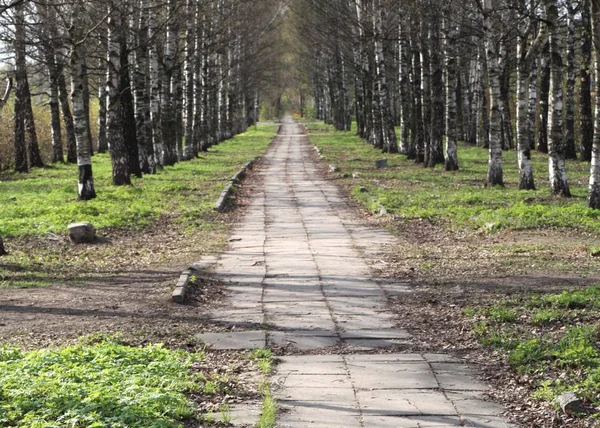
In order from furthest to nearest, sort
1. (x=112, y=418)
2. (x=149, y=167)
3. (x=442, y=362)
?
(x=149, y=167), (x=442, y=362), (x=112, y=418)

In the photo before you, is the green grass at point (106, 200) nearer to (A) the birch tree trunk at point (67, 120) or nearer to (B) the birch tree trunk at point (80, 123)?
(B) the birch tree trunk at point (80, 123)

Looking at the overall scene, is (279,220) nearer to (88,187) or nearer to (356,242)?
(356,242)

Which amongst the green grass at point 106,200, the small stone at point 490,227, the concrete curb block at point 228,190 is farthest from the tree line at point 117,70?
the small stone at point 490,227

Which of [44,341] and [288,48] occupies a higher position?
[288,48]

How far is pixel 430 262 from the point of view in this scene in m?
11.8

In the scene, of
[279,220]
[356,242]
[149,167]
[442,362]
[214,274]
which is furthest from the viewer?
[149,167]

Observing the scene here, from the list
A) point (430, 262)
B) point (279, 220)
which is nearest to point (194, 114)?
point (279, 220)

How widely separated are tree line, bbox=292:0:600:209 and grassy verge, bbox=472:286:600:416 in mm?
6244

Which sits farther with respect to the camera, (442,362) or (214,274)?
(214,274)

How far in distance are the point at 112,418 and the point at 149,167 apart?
2206 centimetres

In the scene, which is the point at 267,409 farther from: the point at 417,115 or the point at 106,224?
the point at 417,115

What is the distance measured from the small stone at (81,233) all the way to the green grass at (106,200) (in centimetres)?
88

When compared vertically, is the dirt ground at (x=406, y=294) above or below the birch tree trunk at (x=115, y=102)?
below

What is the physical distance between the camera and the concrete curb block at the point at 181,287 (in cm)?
947
